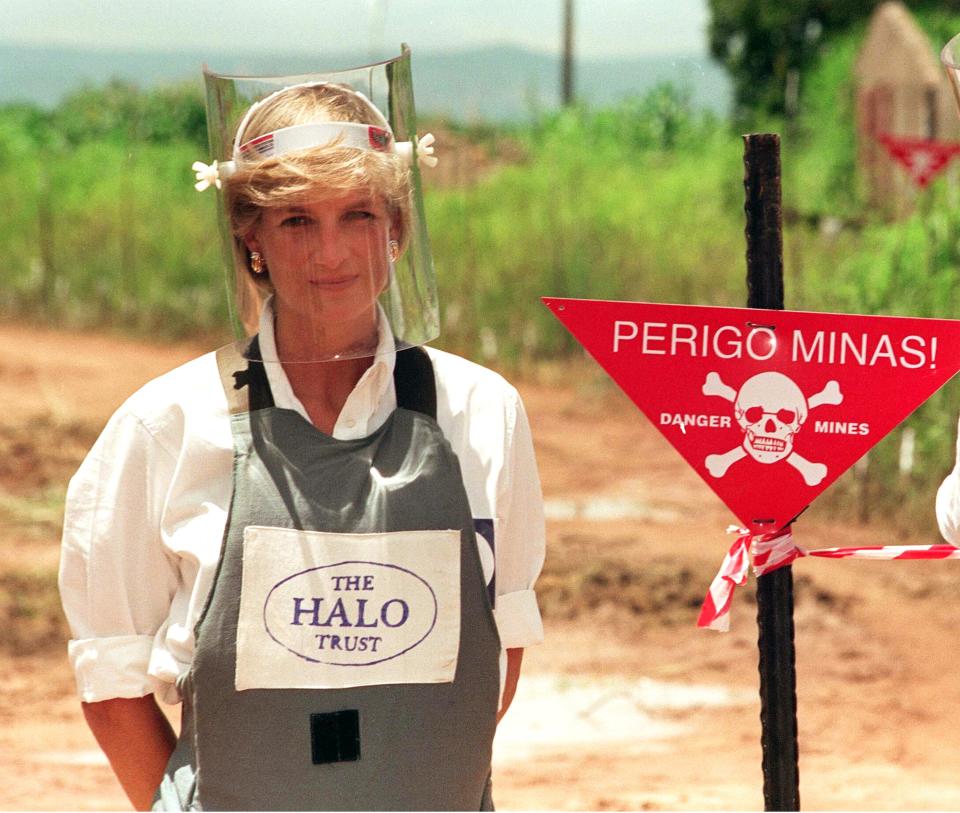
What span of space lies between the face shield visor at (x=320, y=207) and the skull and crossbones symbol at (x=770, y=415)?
0.48 meters

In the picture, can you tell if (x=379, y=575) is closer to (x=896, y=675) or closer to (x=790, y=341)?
(x=790, y=341)

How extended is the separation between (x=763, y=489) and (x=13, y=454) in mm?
7248

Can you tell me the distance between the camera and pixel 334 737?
6.67 ft

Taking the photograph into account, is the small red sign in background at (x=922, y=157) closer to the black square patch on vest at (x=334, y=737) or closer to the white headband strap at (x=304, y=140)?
the white headband strap at (x=304, y=140)

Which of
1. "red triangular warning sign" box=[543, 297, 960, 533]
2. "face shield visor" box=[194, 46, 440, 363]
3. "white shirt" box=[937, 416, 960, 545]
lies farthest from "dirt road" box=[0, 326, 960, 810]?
"face shield visor" box=[194, 46, 440, 363]

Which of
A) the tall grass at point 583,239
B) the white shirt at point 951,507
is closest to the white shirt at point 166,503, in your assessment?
the white shirt at point 951,507

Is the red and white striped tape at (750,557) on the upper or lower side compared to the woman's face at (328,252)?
lower

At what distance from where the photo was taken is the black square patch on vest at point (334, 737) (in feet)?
6.66

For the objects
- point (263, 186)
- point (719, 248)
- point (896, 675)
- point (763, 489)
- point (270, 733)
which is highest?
point (263, 186)

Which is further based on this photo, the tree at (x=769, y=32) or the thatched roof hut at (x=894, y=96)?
the tree at (x=769, y=32)

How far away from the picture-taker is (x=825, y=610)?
6426mm

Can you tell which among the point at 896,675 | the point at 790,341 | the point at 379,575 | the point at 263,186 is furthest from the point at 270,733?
the point at 896,675

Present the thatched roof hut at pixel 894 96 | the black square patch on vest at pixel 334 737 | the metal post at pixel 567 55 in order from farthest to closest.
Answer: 1. the metal post at pixel 567 55
2. the thatched roof hut at pixel 894 96
3. the black square patch on vest at pixel 334 737

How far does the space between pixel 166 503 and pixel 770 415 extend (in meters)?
0.92
